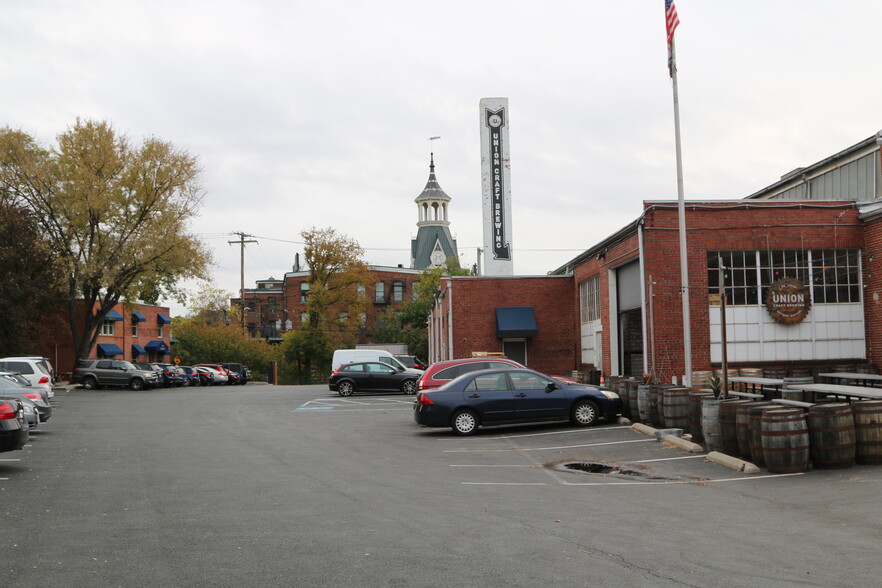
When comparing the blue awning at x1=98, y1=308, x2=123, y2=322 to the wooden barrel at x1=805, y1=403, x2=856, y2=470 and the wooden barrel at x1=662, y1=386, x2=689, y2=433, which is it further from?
the wooden barrel at x1=805, y1=403, x2=856, y2=470

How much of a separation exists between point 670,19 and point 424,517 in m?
17.6

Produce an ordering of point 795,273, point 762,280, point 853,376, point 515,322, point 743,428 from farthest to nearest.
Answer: point 515,322
point 795,273
point 762,280
point 853,376
point 743,428

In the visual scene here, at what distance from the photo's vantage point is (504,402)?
18.5 meters

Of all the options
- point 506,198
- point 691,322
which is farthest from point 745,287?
point 506,198

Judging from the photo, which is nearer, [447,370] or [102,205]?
[447,370]

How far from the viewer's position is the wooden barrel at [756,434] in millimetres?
11977

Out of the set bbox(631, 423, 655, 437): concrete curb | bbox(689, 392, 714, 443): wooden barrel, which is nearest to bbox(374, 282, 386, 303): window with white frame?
bbox(631, 423, 655, 437): concrete curb

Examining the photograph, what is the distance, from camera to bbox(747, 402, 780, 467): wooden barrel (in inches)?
472

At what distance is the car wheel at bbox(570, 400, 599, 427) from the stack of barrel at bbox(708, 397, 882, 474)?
695 cm

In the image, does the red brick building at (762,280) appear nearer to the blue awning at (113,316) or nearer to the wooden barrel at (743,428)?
the wooden barrel at (743,428)

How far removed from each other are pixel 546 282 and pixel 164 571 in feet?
98.6

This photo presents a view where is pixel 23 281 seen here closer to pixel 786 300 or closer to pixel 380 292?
pixel 786 300

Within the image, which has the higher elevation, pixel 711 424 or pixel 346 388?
pixel 346 388

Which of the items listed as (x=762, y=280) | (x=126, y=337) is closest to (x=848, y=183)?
(x=762, y=280)
